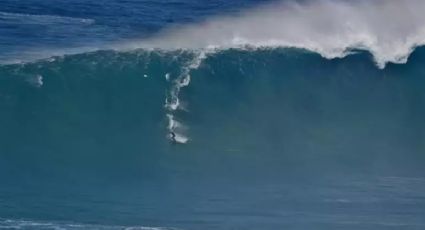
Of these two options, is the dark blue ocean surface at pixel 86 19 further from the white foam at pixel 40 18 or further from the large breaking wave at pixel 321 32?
the large breaking wave at pixel 321 32

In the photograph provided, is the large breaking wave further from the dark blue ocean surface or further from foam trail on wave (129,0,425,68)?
the dark blue ocean surface

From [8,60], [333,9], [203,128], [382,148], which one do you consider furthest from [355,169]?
[8,60]

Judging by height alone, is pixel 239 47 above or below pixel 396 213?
above

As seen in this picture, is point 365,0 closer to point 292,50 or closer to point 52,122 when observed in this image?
point 292,50

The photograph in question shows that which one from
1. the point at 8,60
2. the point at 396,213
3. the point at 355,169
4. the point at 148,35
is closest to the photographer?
the point at 396,213

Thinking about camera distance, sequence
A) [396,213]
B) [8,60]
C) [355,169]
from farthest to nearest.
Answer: [8,60]
[355,169]
[396,213]

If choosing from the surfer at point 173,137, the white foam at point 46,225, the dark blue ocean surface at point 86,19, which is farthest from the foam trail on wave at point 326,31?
the white foam at point 46,225
